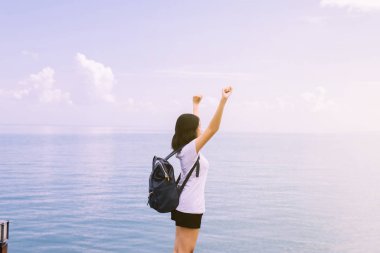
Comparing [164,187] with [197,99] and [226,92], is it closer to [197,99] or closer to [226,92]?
[226,92]

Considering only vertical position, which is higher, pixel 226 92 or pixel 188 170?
pixel 226 92

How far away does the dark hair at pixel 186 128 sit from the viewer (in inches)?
189

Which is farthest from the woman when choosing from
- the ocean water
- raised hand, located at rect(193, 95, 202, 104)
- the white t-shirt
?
the ocean water

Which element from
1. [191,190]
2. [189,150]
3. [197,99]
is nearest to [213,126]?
[189,150]

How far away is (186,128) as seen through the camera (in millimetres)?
4832

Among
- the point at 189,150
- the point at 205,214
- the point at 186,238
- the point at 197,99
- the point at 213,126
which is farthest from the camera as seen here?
the point at 205,214

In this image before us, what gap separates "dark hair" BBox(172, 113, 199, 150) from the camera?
4810 mm

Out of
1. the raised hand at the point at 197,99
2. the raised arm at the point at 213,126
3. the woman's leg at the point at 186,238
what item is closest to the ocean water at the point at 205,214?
the raised hand at the point at 197,99

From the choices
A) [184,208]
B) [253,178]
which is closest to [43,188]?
[253,178]

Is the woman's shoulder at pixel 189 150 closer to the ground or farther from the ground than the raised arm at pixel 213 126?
closer to the ground

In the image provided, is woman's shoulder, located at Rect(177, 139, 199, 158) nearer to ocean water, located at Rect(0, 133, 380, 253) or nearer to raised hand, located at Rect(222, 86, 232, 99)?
raised hand, located at Rect(222, 86, 232, 99)

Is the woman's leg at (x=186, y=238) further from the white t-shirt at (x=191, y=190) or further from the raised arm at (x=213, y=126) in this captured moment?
the raised arm at (x=213, y=126)

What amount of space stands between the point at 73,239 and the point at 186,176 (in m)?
34.7

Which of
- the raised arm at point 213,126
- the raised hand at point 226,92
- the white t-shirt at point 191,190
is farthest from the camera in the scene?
the white t-shirt at point 191,190
